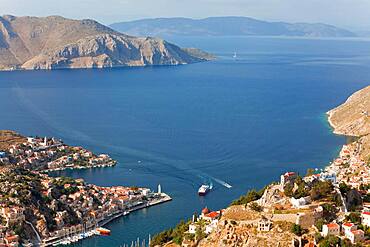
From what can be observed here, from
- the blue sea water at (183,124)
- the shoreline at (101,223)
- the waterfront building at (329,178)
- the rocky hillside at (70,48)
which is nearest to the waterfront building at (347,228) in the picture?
the waterfront building at (329,178)

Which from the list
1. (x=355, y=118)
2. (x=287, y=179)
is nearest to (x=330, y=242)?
(x=287, y=179)

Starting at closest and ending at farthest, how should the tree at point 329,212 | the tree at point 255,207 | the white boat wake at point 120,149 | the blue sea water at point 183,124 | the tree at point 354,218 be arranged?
the tree at point 354,218
the tree at point 329,212
the tree at point 255,207
the blue sea water at point 183,124
the white boat wake at point 120,149

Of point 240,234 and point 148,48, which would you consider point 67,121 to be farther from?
point 148,48

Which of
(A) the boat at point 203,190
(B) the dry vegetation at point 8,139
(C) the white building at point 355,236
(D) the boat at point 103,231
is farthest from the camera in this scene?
(B) the dry vegetation at point 8,139

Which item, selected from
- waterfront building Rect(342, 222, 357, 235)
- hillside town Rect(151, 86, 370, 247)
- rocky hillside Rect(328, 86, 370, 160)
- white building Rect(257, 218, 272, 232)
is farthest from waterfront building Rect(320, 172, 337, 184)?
rocky hillside Rect(328, 86, 370, 160)

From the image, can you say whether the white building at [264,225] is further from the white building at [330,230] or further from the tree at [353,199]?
the tree at [353,199]

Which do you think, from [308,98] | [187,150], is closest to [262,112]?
[308,98]
